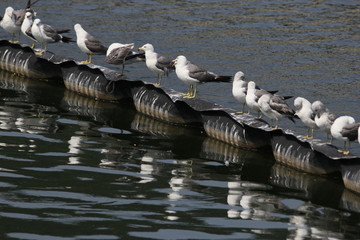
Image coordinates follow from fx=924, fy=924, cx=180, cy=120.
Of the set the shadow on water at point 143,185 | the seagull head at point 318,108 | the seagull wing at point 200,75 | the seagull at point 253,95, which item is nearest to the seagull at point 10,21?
the shadow on water at point 143,185

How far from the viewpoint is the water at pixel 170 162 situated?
487 inches

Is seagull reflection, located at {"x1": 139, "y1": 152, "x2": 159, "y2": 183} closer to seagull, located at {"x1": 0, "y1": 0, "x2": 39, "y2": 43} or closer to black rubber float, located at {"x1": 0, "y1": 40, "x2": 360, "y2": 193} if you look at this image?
black rubber float, located at {"x1": 0, "y1": 40, "x2": 360, "y2": 193}

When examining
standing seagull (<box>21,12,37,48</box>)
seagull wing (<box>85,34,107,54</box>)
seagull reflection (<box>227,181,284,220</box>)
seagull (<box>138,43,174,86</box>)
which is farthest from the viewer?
standing seagull (<box>21,12,37,48</box>)

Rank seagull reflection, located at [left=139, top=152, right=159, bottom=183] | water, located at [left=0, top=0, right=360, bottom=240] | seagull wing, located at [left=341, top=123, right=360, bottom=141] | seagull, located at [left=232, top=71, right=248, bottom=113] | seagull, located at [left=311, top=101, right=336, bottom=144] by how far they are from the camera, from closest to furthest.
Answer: water, located at [left=0, top=0, right=360, bottom=240] → seagull reflection, located at [left=139, top=152, right=159, bottom=183] → seagull wing, located at [left=341, top=123, right=360, bottom=141] → seagull, located at [left=311, top=101, right=336, bottom=144] → seagull, located at [left=232, top=71, right=248, bottom=113]

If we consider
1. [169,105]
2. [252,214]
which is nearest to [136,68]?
[169,105]

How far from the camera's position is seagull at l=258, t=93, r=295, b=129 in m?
16.2

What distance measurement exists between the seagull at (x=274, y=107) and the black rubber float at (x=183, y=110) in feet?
1.02

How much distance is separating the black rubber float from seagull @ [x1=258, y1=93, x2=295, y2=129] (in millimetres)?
312

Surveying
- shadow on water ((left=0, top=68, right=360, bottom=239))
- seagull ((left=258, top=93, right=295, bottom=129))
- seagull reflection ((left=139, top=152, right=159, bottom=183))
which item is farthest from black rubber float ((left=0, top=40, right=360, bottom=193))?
seagull reflection ((left=139, top=152, right=159, bottom=183))

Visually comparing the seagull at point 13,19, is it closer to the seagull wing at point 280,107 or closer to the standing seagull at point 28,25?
the standing seagull at point 28,25

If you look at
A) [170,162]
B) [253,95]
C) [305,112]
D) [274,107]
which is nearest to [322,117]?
[305,112]

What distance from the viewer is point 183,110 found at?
1822 centimetres

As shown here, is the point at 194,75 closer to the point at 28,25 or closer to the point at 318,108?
the point at 318,108

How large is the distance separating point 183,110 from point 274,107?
8.38ft
